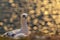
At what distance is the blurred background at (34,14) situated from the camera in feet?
17.4

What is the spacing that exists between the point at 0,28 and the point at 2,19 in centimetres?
37

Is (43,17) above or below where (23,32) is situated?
above

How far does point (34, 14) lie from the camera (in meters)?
5.65

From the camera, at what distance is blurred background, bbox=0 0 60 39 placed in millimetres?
5309

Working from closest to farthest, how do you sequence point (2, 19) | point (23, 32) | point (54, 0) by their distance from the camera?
point (23, 32) < point (2, 19) < point (54, 0)

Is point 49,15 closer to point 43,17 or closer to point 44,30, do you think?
point 43,17

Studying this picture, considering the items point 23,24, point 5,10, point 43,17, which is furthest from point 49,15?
point 23,24

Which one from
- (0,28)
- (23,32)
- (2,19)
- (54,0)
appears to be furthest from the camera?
(54,0)

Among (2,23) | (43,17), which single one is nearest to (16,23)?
(2,23)

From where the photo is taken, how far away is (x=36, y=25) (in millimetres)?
5441

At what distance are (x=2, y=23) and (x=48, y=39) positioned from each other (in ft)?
4.61

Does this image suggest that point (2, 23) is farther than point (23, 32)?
Yes

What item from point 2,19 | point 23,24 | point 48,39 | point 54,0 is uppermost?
point 54,0

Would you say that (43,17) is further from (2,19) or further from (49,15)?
(2,19)
